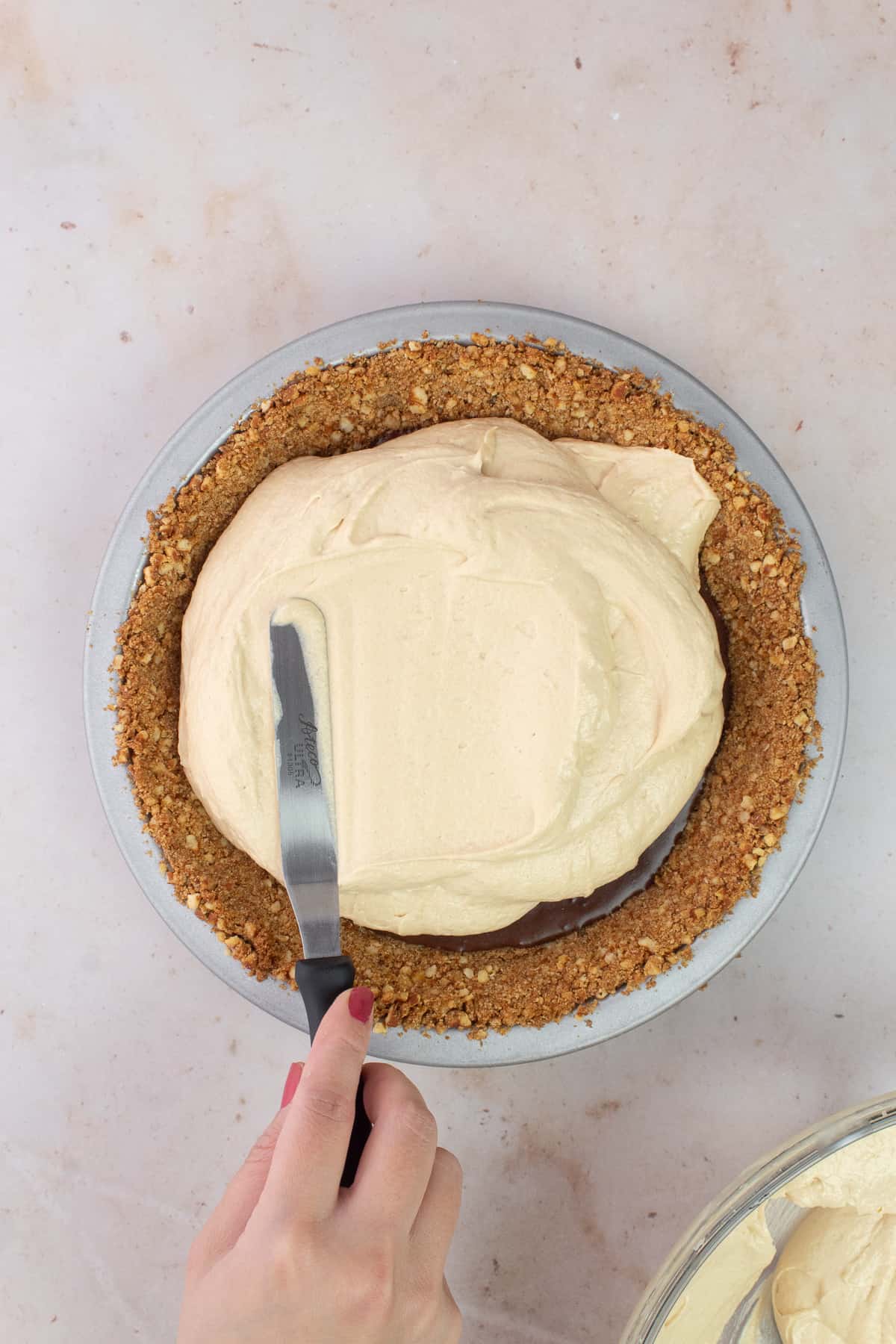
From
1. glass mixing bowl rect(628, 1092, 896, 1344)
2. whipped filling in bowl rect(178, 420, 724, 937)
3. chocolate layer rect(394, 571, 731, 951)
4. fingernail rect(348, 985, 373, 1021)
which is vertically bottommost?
glass mixing bowl rect(628, 1092, 896, 1344)

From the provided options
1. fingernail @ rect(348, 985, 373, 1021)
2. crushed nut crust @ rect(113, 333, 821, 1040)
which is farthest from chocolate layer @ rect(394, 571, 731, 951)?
fingernail @ rect(348, 985, 373, 1021)

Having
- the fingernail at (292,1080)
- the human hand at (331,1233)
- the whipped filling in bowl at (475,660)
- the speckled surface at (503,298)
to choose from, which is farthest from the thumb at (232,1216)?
the speckled surface at (503,298)

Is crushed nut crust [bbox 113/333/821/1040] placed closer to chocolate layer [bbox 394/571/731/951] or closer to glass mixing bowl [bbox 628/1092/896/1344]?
chocolate layer [bbox 394/571/731/951]

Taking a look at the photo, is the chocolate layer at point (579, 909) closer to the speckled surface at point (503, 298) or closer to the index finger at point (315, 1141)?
the speckled surface at point (503, 298)

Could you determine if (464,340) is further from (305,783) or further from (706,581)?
(305,783)

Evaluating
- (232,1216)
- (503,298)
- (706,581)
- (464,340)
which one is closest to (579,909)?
(706,581)

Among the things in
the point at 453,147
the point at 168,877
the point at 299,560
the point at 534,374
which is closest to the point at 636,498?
the point at 534,374
